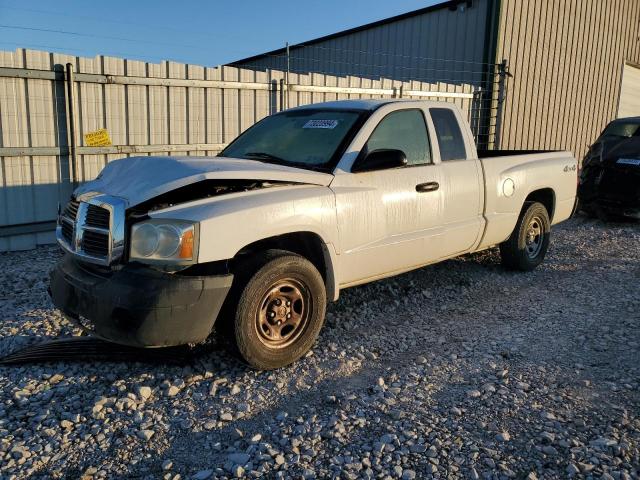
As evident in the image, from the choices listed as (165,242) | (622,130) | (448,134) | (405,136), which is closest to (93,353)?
(165,242)

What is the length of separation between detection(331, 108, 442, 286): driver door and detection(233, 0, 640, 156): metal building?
9.23 metres

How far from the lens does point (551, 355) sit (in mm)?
4176

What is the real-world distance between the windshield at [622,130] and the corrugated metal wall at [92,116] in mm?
6310

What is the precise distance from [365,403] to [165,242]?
156cm

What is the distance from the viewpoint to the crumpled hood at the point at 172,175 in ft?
11.4

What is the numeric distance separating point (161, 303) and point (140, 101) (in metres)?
5.27


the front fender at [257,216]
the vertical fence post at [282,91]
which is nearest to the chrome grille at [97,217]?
the front fender at [257,216]

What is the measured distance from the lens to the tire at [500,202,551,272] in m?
6.36

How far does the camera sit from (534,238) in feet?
22.0

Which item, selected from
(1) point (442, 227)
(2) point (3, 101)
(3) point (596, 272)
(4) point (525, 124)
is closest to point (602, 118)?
(4) point (525, 124)

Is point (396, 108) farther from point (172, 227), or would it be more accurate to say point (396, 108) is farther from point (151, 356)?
point (151, 356)

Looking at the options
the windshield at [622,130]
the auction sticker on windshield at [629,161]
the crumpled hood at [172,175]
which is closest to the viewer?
the crumpled hood at [172,175]

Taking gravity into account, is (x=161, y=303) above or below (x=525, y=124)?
below

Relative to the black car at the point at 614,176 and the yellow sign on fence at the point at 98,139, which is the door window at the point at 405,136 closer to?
the yellow sign on fence at the point at 98,139
